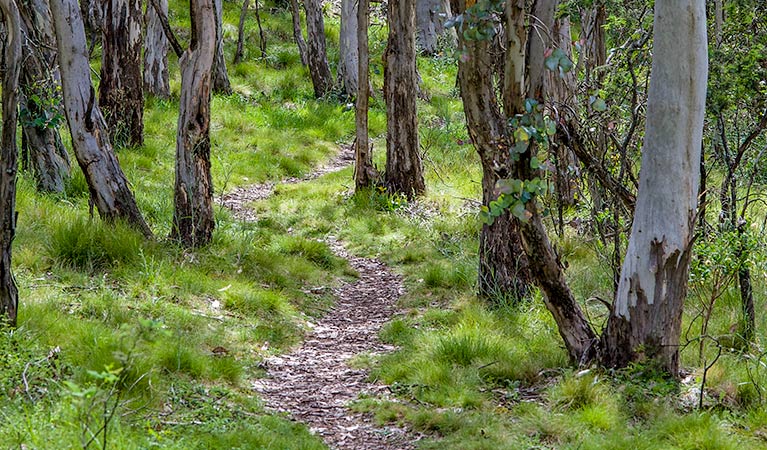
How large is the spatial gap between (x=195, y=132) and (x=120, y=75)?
4.80 metres

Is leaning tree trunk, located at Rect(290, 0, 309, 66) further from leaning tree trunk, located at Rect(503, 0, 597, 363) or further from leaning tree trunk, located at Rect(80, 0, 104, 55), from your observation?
leaning tree trunk, located at Rect(503, 0, 597, 363)

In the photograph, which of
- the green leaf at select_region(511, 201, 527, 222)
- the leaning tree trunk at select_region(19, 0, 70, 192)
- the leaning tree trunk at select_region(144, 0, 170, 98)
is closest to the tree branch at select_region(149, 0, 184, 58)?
the leaning tree trunk at select_region(19, 0, 70, 192)

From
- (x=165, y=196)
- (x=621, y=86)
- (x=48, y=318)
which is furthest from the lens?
(x=165, y=196)

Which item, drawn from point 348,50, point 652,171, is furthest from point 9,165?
point 348,50

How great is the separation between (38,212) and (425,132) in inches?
314

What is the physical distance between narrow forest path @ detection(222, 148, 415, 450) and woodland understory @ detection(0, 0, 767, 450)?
29mm

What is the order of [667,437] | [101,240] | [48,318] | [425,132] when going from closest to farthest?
[667,437]
[48,318]
[101,240]
[425,132]

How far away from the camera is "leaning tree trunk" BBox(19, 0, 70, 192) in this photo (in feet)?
28.7

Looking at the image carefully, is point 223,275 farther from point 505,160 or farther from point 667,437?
point 667,437

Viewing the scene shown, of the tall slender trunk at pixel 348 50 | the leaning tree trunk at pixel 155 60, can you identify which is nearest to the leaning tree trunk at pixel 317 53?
the tall slender trunk at pixel 348 50

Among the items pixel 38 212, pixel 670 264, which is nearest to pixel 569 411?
pixel 670 264

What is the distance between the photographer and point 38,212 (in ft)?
26.9

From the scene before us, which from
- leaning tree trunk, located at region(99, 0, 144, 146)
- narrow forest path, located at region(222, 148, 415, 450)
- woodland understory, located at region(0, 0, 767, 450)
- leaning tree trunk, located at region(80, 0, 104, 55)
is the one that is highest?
leaning tree trunk, located at region(80, 0, 104, 55)

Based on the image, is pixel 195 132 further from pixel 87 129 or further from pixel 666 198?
pixel 666 198
